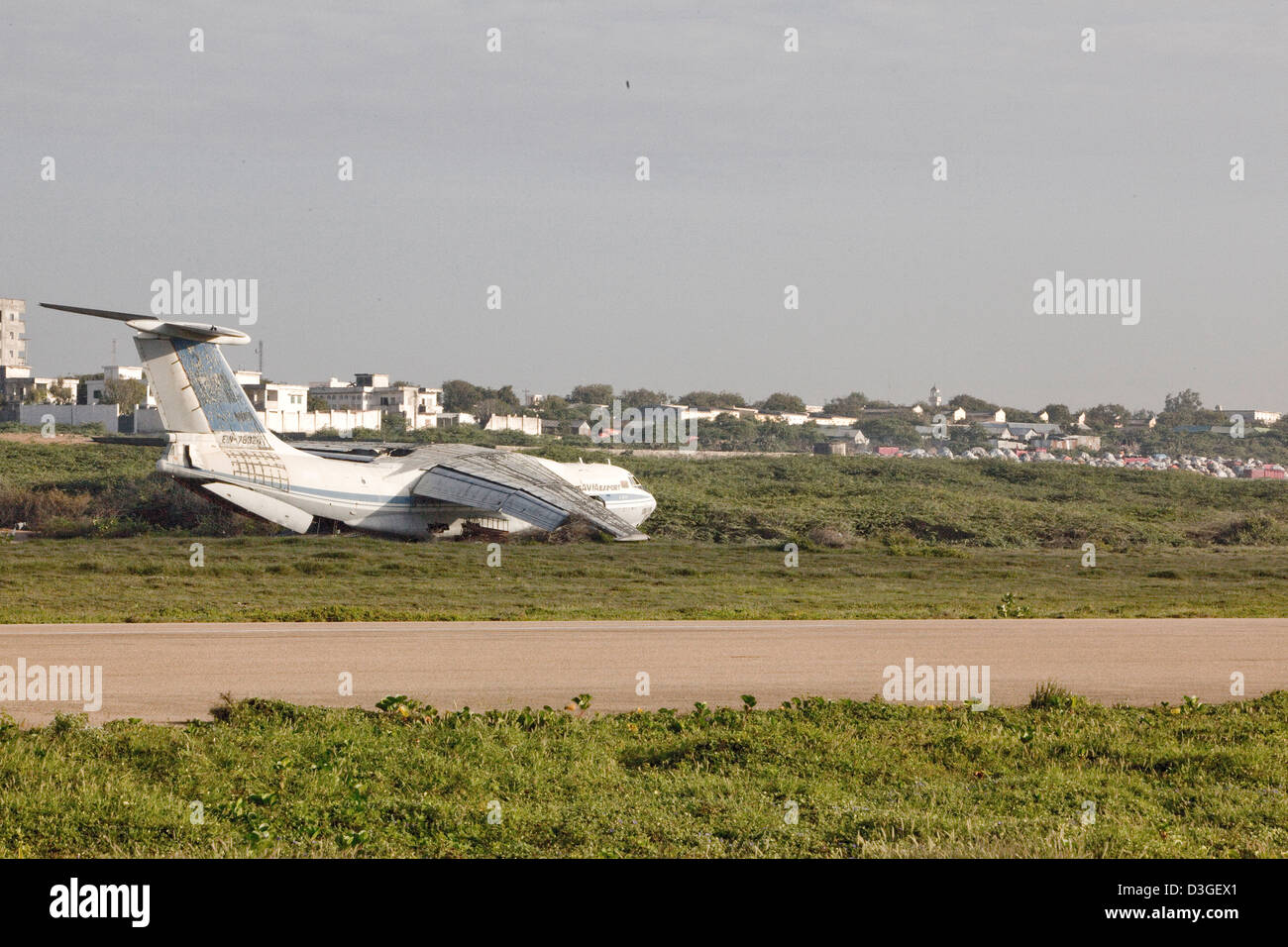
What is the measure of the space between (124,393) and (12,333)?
72.0 m

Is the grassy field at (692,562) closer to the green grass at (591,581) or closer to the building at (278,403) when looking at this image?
the green grass at (591,581)

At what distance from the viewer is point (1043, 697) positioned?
1636 cm

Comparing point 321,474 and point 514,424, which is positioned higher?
point 514,424

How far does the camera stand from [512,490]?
46562 millimetres

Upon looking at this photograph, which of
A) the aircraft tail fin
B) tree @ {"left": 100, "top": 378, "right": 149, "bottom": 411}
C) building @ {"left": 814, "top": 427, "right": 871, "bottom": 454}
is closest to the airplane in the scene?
the aircraft tail fin

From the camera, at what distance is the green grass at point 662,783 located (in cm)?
960

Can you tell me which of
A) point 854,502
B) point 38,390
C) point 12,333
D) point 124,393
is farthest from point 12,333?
point 854,502

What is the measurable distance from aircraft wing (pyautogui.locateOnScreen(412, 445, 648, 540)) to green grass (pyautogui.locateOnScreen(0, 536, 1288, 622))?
1.20 meters

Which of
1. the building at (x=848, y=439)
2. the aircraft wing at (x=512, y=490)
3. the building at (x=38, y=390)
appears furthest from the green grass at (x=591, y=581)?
the building at (x=848, y=439)

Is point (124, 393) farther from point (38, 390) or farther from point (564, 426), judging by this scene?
point (564, 426)

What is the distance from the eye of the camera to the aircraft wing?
44.8 metres
